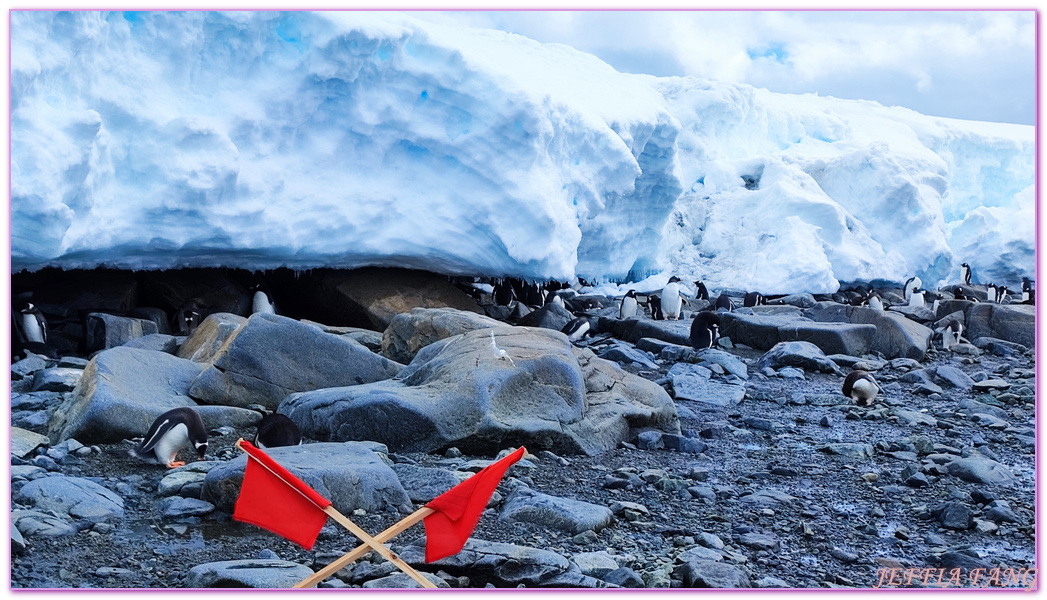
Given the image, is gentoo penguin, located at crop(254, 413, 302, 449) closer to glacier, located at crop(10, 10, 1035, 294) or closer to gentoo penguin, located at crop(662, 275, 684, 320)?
glacier, located at crop(10, 10, 1035, 294)

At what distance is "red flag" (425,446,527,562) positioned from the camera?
185cm

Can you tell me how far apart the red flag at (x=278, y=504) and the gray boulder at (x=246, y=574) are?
42cm

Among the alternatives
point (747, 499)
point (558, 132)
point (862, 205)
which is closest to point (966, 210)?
point (862, 205)

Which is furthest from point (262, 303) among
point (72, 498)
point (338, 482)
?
point (338, 482)

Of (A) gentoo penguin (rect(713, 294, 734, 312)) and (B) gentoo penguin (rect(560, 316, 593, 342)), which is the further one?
(A) gentoo penguin (rect(713, 294, 734, 312))

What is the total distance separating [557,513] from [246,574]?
1.07 meters

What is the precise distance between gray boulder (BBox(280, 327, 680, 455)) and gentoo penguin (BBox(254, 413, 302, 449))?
225 mm

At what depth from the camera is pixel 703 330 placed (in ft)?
25.3

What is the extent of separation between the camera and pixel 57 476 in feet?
9.96

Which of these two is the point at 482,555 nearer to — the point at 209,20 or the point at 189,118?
the point at 189,118

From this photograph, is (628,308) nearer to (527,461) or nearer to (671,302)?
(671,302)

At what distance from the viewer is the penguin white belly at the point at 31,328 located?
622 cm

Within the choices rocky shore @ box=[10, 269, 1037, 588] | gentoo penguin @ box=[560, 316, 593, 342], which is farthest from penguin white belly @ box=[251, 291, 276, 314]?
gentoo penguin @ box=[560, 316, 593, 342]

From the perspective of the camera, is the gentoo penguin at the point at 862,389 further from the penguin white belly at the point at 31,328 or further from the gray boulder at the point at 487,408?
the penguin white belly at the point at 31,328
